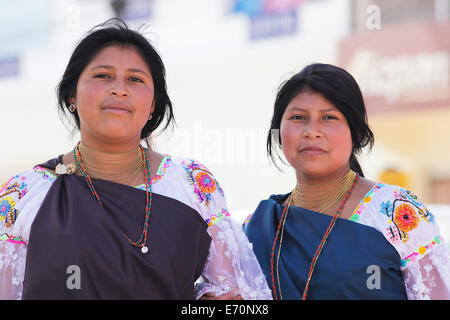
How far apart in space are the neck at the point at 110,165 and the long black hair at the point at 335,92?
729 mm

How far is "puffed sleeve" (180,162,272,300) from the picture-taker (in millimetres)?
2373

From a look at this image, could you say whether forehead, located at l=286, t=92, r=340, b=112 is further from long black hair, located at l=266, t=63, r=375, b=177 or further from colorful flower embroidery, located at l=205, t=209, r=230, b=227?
colorful flower embroidery, located at l=205, t=209, r=230, b=227

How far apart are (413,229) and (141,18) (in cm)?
869

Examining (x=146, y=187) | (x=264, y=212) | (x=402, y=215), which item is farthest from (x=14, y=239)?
(x=402, y=215)

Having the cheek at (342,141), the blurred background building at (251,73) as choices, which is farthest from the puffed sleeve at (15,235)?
the blurred background building at (251,73)

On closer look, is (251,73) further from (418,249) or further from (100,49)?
(418,249)

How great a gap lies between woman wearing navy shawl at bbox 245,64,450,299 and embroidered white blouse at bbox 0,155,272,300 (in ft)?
0.63

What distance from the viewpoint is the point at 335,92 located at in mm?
2635

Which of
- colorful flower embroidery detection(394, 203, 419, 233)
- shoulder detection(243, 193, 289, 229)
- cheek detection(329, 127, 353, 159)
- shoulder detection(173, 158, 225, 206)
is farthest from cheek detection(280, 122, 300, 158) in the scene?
colorful flower embroidery detection(394, 203, 419, 233)

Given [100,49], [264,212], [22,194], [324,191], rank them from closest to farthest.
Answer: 1. [22,194]
2. [100,49]
3. [324,191]
4. [264,212]

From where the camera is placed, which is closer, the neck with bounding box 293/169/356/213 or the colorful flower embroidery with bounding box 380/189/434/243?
the colorful flower embroidery with bounding box 380/189/434/243

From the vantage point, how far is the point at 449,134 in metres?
7.85

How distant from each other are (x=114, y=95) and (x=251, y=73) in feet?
23.2

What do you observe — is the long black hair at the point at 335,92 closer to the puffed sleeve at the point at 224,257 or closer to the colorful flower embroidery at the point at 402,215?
the colorful flower embroidery at the point at 402,215
